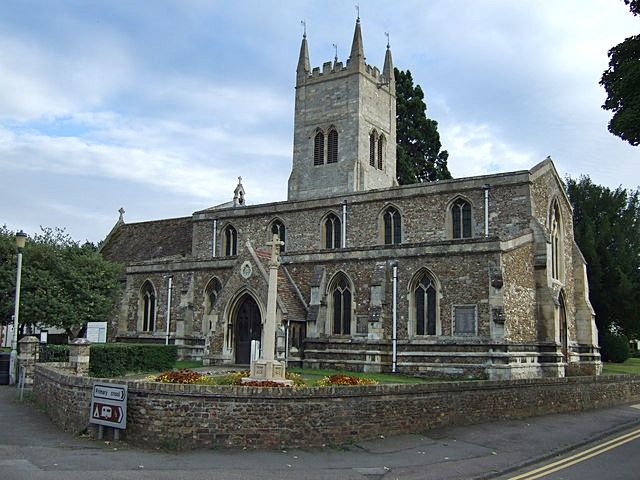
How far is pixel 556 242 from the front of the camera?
34.6 metres

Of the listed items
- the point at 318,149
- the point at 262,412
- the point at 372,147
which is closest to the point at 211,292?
the point at 318,149

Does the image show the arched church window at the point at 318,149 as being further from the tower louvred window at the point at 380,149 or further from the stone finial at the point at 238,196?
the stone finial at the point at 238,196

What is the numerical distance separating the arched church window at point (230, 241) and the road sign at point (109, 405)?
24772 millimetres

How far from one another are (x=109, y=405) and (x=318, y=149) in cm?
3192

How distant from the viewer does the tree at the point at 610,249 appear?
4525 cm

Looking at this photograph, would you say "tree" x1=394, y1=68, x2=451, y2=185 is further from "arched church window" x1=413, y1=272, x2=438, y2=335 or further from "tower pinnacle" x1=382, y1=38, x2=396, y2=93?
"arched church window" x1=413, y1=272, x2=438, y2=335

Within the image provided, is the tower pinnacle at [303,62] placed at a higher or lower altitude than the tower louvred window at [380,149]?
higher

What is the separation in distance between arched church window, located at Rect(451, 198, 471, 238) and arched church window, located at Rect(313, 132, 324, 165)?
13562 mm

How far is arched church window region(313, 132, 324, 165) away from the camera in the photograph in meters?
44.2

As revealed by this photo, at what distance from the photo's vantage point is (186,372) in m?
17.2

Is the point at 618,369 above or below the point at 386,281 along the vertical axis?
below

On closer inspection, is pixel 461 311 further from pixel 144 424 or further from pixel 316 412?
pixel 144 424

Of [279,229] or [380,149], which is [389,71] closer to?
[380,149]

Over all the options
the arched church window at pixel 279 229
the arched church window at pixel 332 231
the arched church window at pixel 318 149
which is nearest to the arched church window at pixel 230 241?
the arched church window at pixel 279 229
